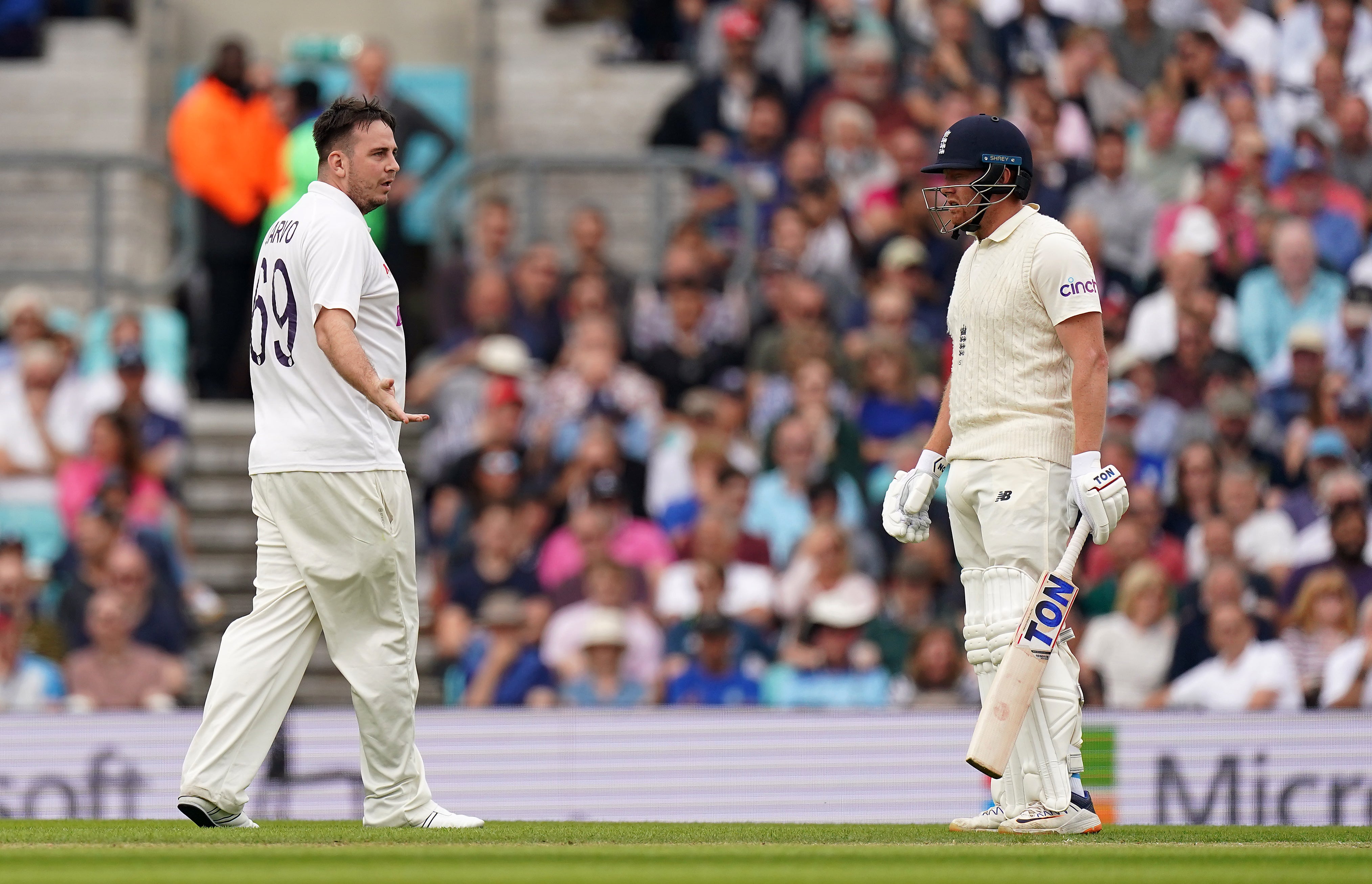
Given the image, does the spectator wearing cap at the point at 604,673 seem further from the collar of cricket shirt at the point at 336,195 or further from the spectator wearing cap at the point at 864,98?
the spectator wearing cap at the point at 864,98

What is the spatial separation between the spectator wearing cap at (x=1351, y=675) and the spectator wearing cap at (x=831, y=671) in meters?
2.41

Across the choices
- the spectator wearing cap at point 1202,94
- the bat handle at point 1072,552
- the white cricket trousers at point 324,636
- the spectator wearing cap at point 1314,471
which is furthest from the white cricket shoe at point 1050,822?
the spectator wearing cap at point 1202,94

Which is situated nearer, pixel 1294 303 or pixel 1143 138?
pixel 1294 303

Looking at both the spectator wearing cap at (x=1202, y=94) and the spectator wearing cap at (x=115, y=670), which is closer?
the spectator wearing cap at (x=115, y=670)

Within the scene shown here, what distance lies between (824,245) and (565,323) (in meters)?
1.94

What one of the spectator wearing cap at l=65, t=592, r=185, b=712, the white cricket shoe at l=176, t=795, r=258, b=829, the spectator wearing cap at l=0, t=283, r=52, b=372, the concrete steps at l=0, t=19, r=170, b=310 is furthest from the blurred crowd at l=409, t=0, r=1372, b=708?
the white cricket shoe at l=176, t=795, r=258, b=829

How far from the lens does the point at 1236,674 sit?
1159cm

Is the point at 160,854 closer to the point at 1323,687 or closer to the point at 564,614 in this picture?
the point at 564,614

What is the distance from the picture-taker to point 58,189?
15.4 meters

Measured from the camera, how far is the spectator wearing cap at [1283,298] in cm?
1405

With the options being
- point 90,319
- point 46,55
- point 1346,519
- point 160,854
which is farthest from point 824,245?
point 160,854

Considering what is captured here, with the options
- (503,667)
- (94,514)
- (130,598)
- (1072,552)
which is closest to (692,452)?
(503,667)

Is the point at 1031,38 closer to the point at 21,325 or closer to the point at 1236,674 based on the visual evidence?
the point at 1236,674

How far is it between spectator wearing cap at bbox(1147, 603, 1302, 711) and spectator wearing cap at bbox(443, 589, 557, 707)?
3.42 metres
